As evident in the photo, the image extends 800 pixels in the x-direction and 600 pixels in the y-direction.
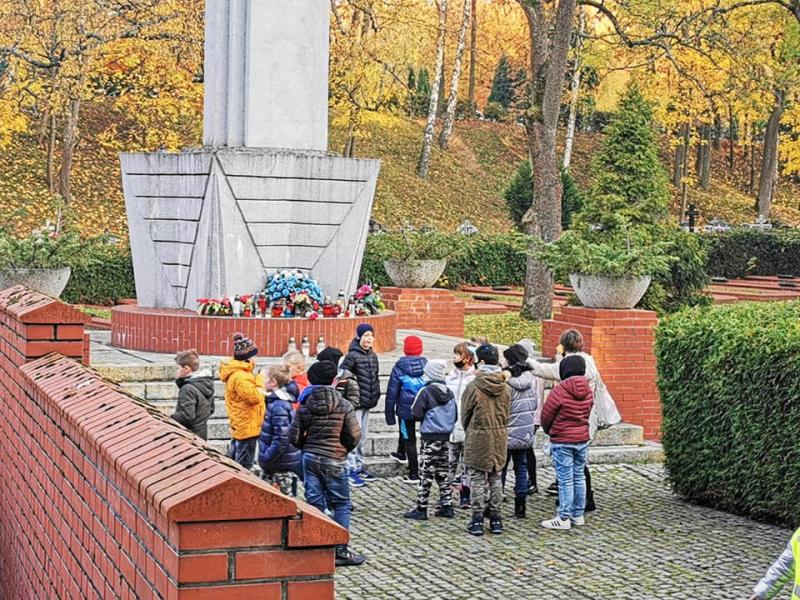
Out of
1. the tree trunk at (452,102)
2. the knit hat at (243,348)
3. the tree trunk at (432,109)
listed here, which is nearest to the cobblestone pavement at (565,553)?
the knit hat at (243,348)

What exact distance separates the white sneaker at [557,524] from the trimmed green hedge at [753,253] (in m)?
27.0

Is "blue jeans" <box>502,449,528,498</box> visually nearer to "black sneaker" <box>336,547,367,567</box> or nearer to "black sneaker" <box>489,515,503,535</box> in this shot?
"black sneaker" <box>489,515,503,535</box>

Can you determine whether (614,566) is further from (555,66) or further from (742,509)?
(555,66)

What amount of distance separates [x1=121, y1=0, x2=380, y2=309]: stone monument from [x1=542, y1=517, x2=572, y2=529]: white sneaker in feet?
20.6

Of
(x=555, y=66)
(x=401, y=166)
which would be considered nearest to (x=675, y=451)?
(x=555, y=66)

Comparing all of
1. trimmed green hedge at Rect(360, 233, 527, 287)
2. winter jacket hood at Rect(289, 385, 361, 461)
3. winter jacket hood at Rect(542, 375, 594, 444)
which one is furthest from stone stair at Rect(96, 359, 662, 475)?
trimmed green hedge at Rect(360, 233, 527, 287)

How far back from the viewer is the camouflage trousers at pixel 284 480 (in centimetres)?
934

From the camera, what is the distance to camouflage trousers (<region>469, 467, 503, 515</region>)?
9.82 meters

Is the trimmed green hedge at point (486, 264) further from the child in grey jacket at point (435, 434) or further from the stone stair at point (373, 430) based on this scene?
the child in grey jacket at point (435, 434)

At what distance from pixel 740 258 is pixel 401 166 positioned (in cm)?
1852

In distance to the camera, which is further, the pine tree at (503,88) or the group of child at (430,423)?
the pine tree at (503,88)

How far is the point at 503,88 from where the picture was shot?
231ft

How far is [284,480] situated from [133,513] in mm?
5632

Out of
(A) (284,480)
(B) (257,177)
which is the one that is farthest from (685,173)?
(A) (284,480)
